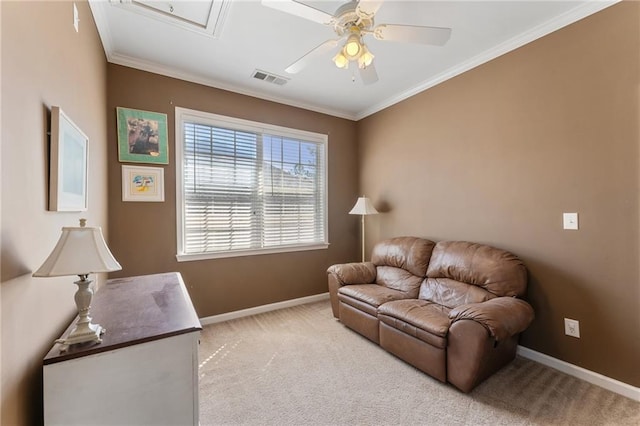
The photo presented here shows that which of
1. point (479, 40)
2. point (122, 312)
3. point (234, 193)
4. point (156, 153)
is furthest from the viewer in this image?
point (234, 193)

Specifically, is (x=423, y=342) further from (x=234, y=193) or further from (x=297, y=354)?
(x=234, y=193)

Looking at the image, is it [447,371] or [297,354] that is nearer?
[447,371]

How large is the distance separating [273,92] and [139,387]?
10.6 ft

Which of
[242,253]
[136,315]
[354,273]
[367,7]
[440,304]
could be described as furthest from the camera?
[242,253]

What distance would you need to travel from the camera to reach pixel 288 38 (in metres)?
2.39

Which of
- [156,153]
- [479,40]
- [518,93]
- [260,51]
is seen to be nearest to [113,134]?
[156,153]

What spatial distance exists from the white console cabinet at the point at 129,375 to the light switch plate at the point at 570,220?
2.70 meters

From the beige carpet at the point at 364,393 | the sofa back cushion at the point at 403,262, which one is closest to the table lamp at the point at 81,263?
the beige carpet at the point at 364,393

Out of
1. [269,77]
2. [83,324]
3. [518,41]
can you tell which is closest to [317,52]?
[269,77]

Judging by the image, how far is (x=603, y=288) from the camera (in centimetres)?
200

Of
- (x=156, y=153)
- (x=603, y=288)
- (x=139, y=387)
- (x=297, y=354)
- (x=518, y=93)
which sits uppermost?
(x=518, y=93)

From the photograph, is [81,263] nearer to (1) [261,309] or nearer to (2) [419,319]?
(2) [419,319]

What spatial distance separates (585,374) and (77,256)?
325 centimetres

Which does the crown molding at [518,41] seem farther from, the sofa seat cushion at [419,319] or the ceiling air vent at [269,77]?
the sofa seat cushion at [419,319]
